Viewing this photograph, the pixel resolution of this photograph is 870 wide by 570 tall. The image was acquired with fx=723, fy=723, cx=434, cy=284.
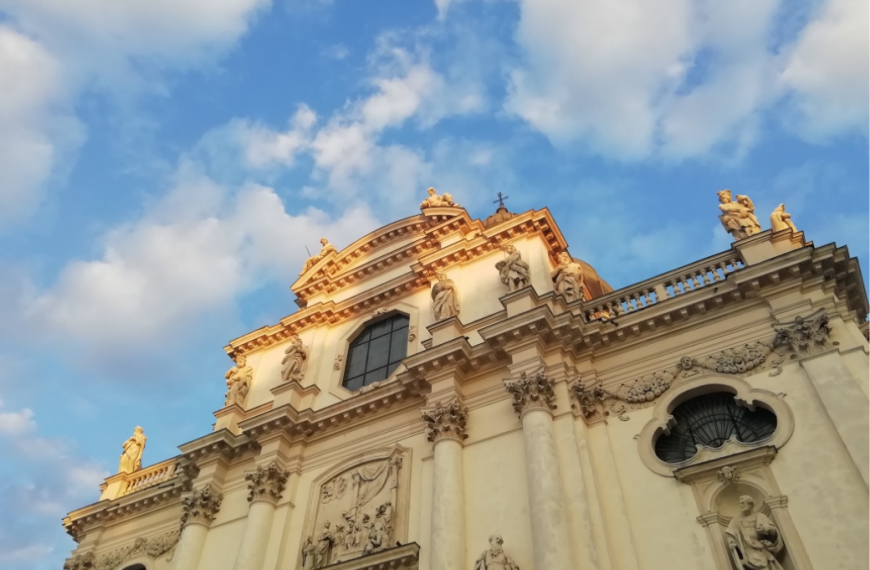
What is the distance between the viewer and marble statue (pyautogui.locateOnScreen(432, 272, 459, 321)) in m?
17.2

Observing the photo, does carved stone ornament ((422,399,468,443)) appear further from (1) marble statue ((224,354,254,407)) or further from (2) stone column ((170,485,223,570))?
(1) marble statue ((224,354,254,407))

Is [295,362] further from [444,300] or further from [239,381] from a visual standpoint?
[444,300]

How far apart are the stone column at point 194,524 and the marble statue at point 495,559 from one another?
7620 millimetres

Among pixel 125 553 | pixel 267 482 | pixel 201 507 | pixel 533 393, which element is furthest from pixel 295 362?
pixel 533 393

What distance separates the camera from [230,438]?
17906 mm

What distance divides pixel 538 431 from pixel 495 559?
238 centimetres

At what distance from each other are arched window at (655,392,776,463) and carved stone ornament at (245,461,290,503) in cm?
845

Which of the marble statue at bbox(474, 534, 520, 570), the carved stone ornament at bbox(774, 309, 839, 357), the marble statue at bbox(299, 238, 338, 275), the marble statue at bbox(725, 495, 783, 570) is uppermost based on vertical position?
the marble statue at bbox(299, 238, 338, 275)

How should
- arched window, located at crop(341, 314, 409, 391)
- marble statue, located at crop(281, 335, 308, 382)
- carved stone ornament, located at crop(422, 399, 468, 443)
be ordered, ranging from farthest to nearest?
marble statue, located at crop(281, 335, 308, 382), arched window, located at crop(341, 314, 409, 391), carved stone ornament, located at crop(422, 399, 468, 443)

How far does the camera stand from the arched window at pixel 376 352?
60.8ft

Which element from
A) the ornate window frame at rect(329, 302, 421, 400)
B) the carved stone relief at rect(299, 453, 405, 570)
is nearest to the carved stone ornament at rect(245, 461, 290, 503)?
the carved stone relief at rect(299, 453, 405, 570)

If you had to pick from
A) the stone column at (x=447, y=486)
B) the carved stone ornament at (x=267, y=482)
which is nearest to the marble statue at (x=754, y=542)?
the stone column at (x=447, y=486)

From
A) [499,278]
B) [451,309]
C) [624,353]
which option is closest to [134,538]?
[451,309]

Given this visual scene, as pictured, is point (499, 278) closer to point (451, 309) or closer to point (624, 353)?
point (451, 309)
